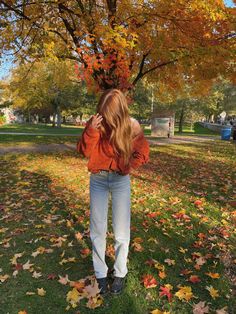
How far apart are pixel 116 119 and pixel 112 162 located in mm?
409

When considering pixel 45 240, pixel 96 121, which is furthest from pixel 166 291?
pixel 45 240

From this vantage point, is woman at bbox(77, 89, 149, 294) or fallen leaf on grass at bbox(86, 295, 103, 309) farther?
fallen leaf on grass at bbox(86, 295, 103, 309)

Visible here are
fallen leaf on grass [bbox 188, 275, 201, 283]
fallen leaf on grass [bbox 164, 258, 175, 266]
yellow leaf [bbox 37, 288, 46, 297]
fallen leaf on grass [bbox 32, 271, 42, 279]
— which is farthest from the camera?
fallen leaf on grass [bbox 164, 258, 175, 266]

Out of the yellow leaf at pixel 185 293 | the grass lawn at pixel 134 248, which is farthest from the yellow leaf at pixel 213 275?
the yellow leaf at pixel 185 293

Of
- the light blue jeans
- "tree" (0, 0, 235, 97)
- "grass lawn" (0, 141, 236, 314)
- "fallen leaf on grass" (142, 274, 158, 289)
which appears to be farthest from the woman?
"tree" (0, 0, 235, 97)

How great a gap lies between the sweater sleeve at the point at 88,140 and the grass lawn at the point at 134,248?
147cm

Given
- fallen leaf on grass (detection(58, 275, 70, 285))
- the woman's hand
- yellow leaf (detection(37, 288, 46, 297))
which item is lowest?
yellow leaf (detection(37, 288, 46, 297))

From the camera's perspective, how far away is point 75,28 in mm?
11414

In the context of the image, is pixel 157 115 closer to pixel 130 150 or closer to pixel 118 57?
pixel 118 57

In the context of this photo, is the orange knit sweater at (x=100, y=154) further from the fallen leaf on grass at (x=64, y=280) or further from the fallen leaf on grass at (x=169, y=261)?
the fallen leaf on grass at (x=169, y=261)

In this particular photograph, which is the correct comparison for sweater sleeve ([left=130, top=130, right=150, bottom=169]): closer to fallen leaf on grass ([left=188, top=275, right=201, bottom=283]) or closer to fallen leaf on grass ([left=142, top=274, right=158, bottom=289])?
fallen leaf on grass ([left=142, top=274, right=158, bottom=289])

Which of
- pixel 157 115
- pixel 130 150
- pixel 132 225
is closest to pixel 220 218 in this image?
pixel 132 225

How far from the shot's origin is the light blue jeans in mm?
3350

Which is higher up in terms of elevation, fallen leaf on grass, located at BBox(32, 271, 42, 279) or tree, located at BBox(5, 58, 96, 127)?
tree, located at BBox(5, 58, 96, 127)
